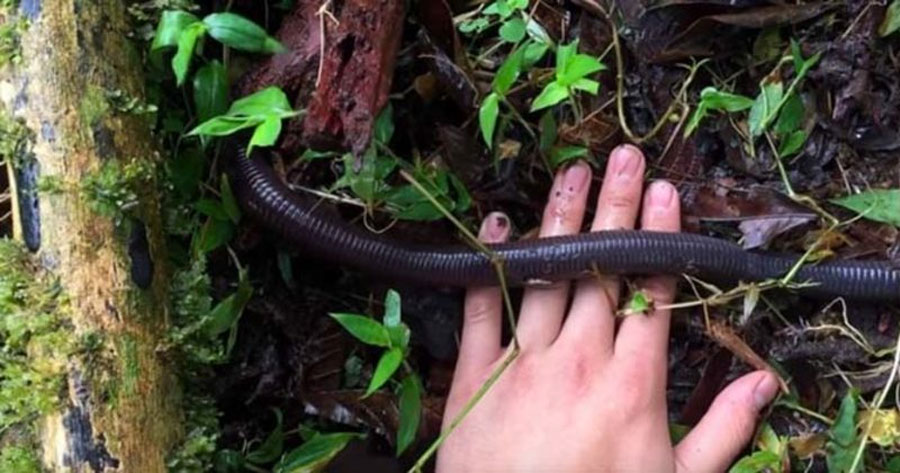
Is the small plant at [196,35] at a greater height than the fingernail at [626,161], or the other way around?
the small plant at [196,35]

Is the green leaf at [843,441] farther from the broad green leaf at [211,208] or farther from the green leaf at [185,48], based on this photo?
the green leaf at [185,48]

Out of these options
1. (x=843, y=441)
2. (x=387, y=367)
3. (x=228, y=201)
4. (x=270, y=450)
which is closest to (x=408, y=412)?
(x=387, y=367)

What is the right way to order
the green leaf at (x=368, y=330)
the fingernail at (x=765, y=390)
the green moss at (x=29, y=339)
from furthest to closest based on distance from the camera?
the fingernail at (x=765, y=390) → the green leaf at (x=368, y=330) → the green moss at (x=29, y=339)

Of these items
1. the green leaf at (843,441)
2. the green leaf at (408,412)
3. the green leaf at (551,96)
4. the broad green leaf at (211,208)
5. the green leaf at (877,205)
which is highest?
the green leaf at (551,96)

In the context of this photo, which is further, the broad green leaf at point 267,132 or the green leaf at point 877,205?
the green leaf at point 877,205

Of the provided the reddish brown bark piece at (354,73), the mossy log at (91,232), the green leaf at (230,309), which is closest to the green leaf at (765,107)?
the reddish brown bark piece at (354,73)

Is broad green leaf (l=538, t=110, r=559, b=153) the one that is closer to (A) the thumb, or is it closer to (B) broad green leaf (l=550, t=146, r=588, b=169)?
(B) broad green leaf (l=550, t=146, r=588, b=169)

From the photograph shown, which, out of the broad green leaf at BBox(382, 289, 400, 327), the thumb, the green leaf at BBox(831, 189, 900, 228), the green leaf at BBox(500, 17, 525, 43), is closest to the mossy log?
the broad green leaf at BBox(382, 289, 400, 327)

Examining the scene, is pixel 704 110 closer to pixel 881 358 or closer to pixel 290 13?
pixel 881 358
